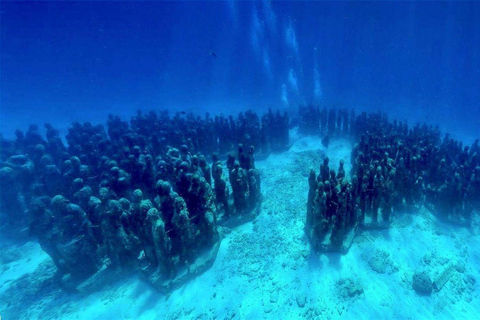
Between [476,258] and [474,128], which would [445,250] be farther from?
[474,128]

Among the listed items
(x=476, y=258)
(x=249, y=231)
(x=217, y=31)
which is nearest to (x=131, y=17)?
(x=217, y=31)

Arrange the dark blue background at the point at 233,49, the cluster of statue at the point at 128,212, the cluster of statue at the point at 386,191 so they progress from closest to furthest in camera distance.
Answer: the cluster of statue at the point at 128,212 < the cluster of statue at the point at 386,191 < the dark blue background at the point at 233,49

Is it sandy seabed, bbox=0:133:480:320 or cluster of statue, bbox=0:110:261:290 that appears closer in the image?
sandy seabed, bbox=0:133:480:320

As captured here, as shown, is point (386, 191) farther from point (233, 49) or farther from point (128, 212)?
point (233, 49)

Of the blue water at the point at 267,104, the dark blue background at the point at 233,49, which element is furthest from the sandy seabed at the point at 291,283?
the dark blue background at the point at 233,49

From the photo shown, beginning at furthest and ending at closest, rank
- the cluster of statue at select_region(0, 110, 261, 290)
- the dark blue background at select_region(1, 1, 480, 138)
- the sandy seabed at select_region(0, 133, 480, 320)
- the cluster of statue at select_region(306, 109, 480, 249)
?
the dark blue background at select_region(1, 1, 480, 138) < the cluster of statue at select_region(306, 109, 480, 249) < the cluster of statue at select_region(0, 110, 261, 290) < the sandy seabed at select_region(0, 133, 480, 320)

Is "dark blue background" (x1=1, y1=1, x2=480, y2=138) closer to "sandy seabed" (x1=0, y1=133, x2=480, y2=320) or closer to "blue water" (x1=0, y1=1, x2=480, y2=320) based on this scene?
"blue water" (x1=0, y1=1, x2=480, y2=320)

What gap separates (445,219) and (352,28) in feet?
254

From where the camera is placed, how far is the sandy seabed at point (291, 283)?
606 cm

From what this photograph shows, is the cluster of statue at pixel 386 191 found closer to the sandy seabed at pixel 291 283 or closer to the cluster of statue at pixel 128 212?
the sandy seabed at pixel 291 283

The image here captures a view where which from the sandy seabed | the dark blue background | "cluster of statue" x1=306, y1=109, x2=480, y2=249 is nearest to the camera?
the sandy seabed

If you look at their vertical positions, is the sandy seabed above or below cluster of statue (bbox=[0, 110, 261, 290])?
below

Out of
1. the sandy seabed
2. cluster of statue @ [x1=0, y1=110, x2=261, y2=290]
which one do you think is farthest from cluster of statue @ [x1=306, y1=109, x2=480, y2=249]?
A: cluster of statue @ [x1=0, y1=110, x2=261, y2=290]

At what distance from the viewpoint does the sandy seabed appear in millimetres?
6059
